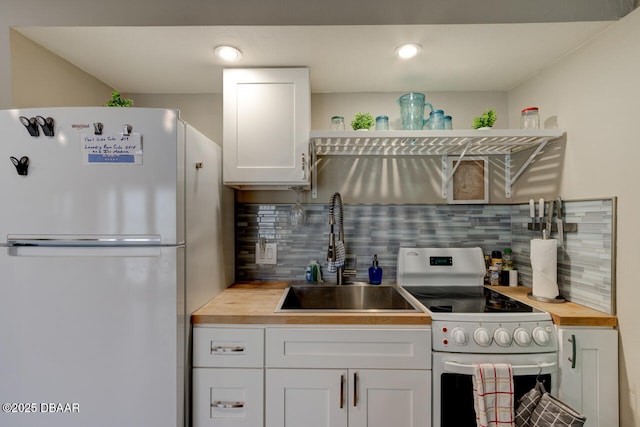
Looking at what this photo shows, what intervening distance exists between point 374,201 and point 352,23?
40.4 inches

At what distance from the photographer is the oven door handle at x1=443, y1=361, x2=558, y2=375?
1.20 metres

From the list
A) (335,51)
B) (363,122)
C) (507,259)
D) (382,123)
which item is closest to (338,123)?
(363,122)

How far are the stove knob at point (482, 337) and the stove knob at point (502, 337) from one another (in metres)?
0.03

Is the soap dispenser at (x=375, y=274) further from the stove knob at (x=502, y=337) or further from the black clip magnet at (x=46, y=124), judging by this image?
the black clip magnet at (x=46, y=124)

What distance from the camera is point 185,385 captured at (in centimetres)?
122

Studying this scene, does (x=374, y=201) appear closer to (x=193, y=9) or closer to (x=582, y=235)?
(x=582, y=235)

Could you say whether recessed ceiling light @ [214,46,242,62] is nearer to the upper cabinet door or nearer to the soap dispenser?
the upper cabinet door

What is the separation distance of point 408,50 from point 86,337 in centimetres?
189

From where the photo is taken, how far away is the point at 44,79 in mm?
1430

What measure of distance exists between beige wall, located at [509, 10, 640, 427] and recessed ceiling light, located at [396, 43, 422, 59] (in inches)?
30.4

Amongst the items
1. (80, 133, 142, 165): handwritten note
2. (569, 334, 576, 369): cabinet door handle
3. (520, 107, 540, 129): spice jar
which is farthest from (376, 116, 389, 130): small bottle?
(569, 334, 576, 369): cabinet door handle

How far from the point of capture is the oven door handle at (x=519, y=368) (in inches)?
47.2

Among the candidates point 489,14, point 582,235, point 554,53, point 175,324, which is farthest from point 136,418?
point 554,53

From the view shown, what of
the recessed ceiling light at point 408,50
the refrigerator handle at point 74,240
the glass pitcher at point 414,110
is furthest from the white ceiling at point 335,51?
the refrigerator handle at point 74,240
